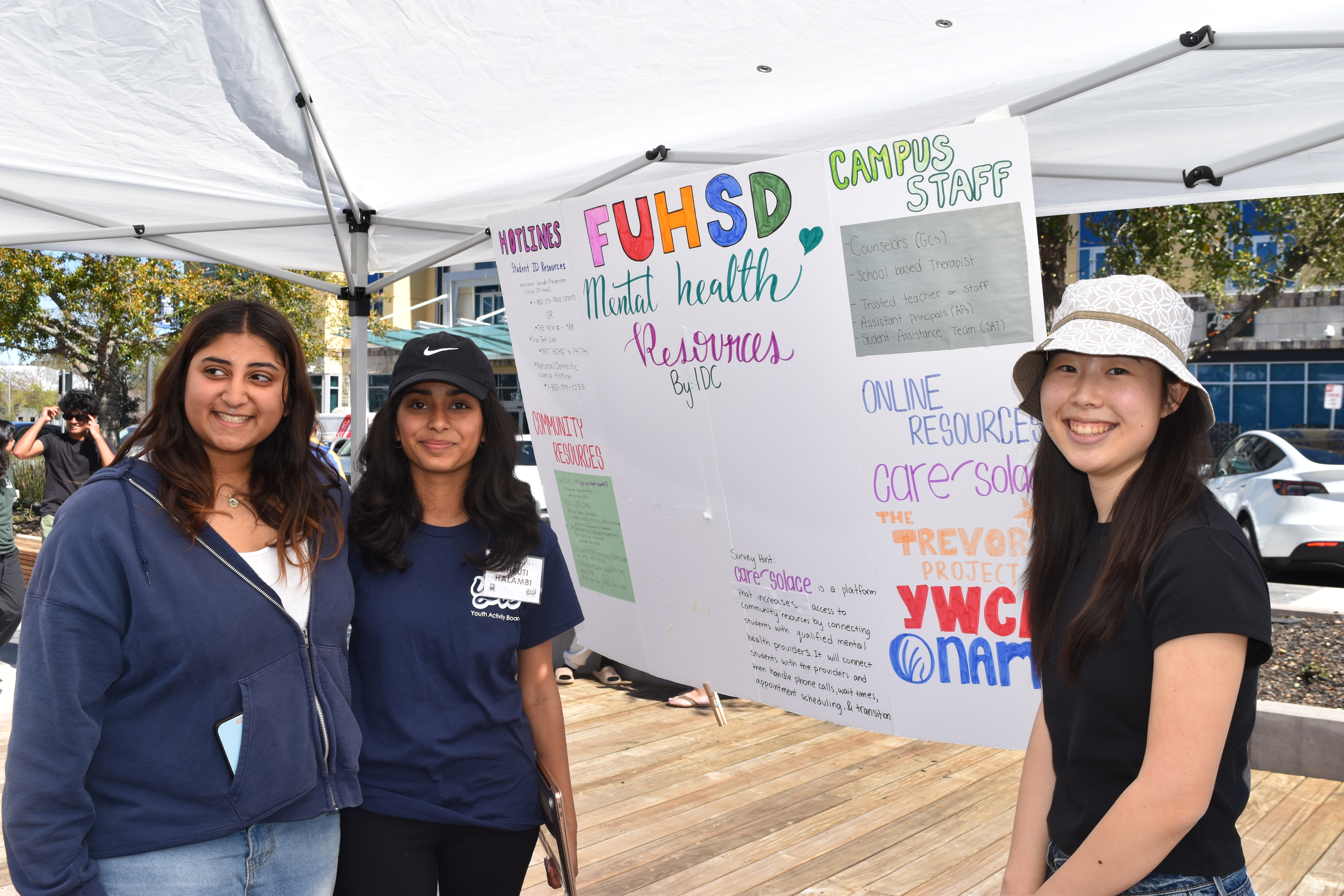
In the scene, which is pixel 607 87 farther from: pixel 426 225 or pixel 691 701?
pixel 691 701

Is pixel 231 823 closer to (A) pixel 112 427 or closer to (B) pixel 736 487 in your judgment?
(B) pixel 736 487

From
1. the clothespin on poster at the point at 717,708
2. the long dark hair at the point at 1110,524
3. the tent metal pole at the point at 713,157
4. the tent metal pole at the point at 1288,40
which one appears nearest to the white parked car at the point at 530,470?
the clothespin on poster at the point at 717,708

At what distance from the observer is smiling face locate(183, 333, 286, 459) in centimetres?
170

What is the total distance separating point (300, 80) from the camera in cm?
357

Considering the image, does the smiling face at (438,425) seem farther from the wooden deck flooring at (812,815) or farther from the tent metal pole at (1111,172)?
the tent metal pole at (1111,172)

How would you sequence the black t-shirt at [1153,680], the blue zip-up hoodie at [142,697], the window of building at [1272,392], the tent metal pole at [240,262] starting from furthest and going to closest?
the window of building at [1272,392], the tent metal pole at [240,262], the blue zip-up hoodie at [142,697], the black t-shirt at [1153,680]

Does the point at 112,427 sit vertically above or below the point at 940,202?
below

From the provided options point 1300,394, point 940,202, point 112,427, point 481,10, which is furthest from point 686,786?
point 1300,394

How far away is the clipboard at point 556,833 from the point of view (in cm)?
196

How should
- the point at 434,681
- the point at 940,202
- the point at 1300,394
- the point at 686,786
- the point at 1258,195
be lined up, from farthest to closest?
the point at 1300,394 → the point at 686,786 → the point at 1258,195 → the point at 940,202 → the point at 434,681

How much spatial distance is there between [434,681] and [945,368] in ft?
4.76

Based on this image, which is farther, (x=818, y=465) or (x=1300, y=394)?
(x=1300, y=394)

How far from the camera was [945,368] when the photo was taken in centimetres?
251

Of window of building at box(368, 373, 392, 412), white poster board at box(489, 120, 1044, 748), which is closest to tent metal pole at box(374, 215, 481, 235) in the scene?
white poster board at box(489, 120, 1044, 748)
